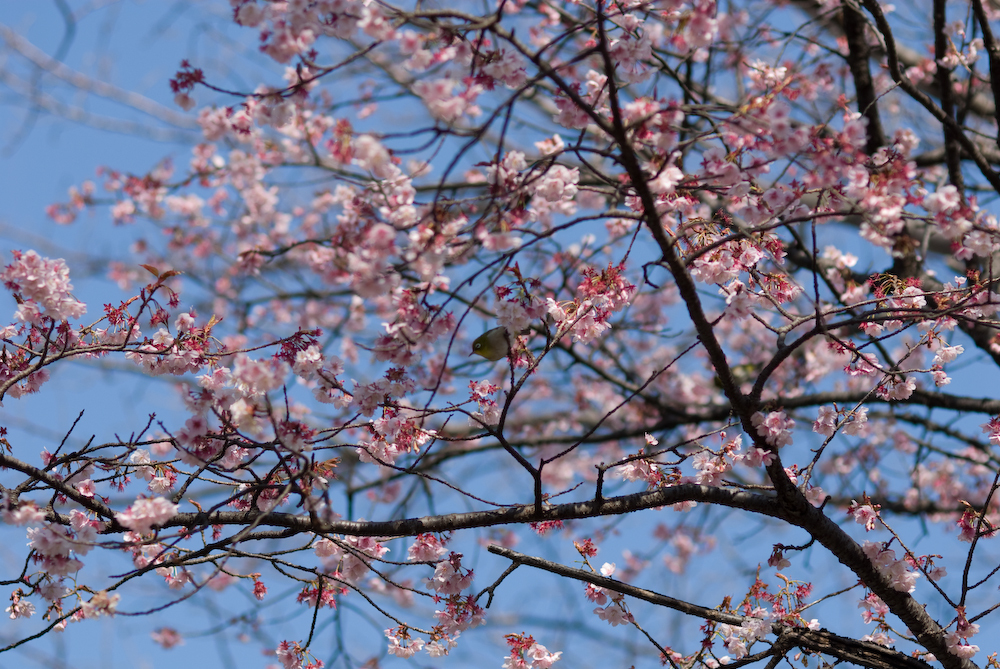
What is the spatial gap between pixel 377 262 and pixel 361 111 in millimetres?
4354

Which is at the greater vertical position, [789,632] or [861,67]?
[861,67]

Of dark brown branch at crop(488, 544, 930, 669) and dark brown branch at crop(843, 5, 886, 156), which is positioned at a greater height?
dark brown branch at crop(843, 5, 886, 156)

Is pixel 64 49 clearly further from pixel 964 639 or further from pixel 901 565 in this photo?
pixel 964 639

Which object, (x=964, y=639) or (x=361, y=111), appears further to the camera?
(x=361, y=111)

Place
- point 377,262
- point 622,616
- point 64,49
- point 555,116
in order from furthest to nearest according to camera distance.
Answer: point 64,49 → point 622,616 → point 555,116 → point 377,262

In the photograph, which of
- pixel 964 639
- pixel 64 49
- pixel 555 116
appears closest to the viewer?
pixel 555 116

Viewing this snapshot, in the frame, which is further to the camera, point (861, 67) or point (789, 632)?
point (861, 67)

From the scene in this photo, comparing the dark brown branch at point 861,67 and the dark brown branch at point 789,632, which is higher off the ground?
the dark brown branch at point 861,67

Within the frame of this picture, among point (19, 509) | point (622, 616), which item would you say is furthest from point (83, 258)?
point (622, 616)

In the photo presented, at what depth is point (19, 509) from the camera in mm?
2172

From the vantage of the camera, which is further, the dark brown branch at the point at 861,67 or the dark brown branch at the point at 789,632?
the dark brown branch at the point at 861,67

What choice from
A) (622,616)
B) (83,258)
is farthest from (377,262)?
(83,258)

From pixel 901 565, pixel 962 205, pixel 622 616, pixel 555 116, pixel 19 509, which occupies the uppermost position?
pixel 555 116

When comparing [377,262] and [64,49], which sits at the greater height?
[64,49]
